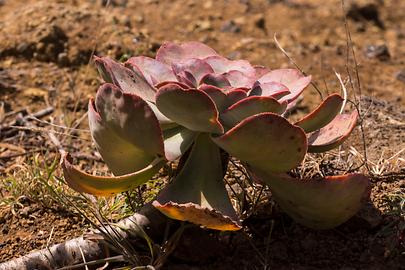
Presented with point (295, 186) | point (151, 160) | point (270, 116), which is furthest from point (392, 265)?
point (151, 160)

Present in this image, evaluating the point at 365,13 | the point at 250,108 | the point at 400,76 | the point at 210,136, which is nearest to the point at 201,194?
the point at 210,136

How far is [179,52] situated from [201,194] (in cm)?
56

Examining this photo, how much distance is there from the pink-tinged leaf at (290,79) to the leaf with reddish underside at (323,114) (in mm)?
88

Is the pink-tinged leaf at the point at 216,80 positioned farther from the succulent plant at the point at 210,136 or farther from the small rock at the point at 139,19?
the small rock at the point at 139,19

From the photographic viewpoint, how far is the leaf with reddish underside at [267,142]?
1.89 m

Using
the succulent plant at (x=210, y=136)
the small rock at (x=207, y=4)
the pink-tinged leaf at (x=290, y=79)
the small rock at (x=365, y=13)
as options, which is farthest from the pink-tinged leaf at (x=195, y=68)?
the small rock at (x=365, y=13)

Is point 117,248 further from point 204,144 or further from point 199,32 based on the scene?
point 199,32

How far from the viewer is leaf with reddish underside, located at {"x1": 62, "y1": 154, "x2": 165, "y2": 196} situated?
6.52 ft

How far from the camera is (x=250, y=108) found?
6.70ft

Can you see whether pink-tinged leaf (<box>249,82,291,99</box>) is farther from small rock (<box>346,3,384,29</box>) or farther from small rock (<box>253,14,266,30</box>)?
small rock (<box>346,3,384,29</box>)

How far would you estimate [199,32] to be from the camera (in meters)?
4.45

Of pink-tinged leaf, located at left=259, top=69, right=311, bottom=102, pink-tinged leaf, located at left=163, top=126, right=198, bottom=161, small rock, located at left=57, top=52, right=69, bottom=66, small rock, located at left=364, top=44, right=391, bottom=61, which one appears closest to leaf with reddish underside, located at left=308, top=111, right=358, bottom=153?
pink-tinged leaf, located at left=259, top=69, right=311, bottom=102

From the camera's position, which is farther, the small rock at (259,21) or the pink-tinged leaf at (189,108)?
the small rock at (259,21)

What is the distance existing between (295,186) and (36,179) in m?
0.99
